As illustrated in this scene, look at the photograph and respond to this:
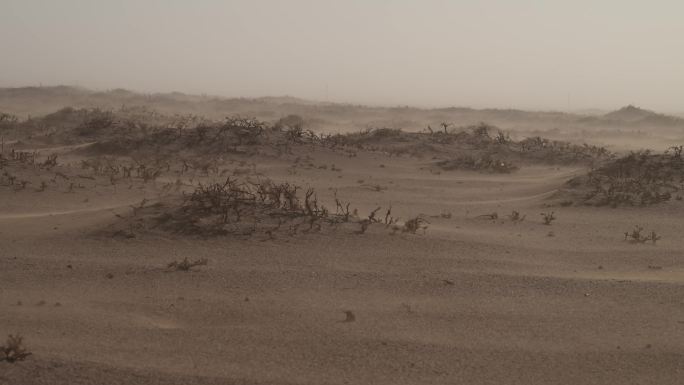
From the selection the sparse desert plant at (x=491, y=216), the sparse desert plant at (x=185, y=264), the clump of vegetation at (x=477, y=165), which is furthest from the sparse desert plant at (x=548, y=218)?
the clump of vegetation at (x=477, y=165)

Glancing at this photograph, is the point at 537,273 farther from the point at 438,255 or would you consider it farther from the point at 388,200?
the point at 388,200

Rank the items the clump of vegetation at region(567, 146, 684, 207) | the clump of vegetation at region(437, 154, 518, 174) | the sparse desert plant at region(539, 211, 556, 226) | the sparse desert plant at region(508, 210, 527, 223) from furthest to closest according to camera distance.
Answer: the clump of vegetation at region(437, 154, 518, 174) < the clump of vegetation at region(567, 146, 684, 207) < the sparse desert plant at region(508, 210, 527, 223) < the sparse desert plant at region(539, 211, 556, 226)

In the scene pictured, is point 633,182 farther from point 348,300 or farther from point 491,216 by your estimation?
point 348,300

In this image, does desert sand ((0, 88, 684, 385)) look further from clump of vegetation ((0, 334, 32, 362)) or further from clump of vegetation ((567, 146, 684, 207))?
clump of vegetation ((567, 146, 684, 207))

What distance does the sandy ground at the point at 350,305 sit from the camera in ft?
10.2

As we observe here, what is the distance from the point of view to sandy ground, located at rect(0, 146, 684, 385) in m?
3.10

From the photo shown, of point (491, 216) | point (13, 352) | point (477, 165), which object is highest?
point (477, 165)

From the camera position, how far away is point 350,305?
3.98 m

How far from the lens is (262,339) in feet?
11.2

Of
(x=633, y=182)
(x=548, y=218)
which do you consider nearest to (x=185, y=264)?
(x=548, y=218)

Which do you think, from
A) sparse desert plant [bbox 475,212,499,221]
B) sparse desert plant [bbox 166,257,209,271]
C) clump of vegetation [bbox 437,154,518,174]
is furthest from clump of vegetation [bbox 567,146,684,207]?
sparse desert plant [bbox 166,257,209,271]

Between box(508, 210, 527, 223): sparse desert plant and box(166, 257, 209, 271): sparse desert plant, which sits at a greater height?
box(508, 210, 527, 223): sparse desert plant

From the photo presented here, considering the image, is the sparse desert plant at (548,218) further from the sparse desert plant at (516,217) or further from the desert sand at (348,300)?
the sparse desert plant at (516,217)

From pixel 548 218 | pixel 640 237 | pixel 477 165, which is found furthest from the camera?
pixel 477 165
